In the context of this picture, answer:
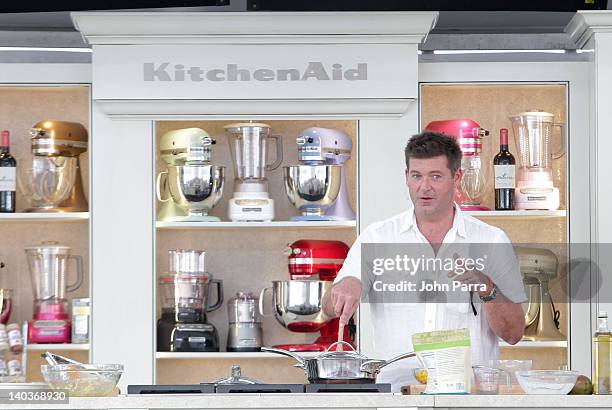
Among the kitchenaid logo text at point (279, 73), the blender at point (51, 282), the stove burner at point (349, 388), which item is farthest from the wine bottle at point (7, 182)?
the stove burner at point (349, 388)

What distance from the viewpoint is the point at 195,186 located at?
4047mm

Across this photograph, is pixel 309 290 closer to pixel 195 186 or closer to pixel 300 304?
pixel 300 304

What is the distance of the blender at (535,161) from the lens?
4.07 m

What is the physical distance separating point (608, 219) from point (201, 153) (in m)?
1.45

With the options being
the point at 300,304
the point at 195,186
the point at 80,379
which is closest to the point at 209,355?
the point at 300,304

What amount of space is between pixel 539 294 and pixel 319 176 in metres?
0.91

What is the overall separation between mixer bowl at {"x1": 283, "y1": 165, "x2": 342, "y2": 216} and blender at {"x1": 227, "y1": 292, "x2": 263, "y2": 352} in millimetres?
391

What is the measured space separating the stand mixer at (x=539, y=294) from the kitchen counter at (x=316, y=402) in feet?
5.36

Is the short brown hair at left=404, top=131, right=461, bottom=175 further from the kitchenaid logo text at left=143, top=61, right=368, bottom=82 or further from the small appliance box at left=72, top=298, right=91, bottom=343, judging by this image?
the small appliance box at left=72, top=298, right=91, bottom=343

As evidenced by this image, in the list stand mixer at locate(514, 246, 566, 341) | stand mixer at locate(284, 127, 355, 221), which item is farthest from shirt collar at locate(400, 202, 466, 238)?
stand mixer at locate(514, 246, 566, 341)

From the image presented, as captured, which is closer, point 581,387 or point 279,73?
point 581,387

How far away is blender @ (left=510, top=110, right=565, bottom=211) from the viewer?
4066 mm

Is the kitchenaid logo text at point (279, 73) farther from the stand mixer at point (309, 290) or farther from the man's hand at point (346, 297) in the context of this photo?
the man's hand at point (346, 297)

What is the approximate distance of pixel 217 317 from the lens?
4.29m
